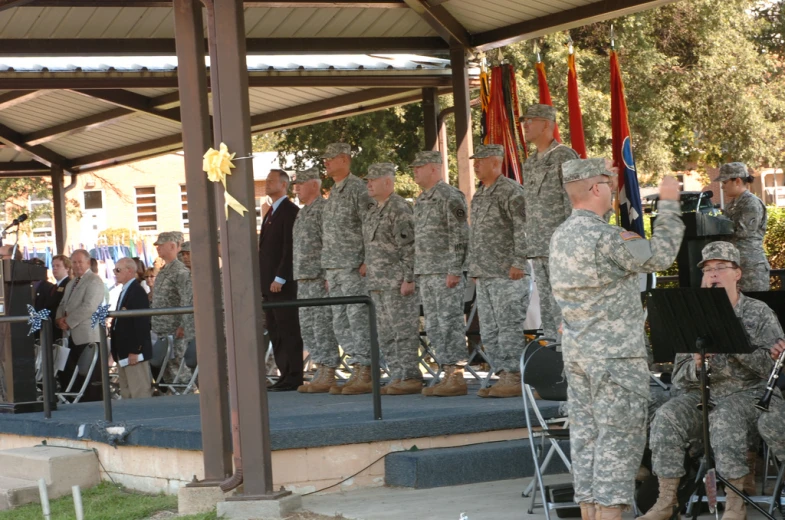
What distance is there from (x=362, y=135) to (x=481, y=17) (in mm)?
10165

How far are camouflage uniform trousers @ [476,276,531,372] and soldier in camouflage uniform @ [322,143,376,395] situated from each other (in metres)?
1.34

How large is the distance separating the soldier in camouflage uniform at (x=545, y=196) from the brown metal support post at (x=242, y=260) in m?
2.33

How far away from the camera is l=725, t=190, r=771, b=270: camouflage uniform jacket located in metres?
11.1

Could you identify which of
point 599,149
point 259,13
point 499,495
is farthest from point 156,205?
point 499,495

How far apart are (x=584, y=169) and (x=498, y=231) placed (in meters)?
3.45

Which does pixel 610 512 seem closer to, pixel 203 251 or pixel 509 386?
pixel 203 251

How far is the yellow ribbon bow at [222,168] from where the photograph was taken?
7.02 metres

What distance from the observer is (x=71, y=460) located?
861 cm

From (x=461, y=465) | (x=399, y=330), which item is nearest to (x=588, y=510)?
(x=461, y=465)

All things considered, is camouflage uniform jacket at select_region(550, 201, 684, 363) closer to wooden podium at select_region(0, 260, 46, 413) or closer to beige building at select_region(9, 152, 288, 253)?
wooden podium at select_region(0, 260, 46, 413)

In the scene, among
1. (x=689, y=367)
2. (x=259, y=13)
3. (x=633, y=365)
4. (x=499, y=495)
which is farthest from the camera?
(x=259, y=13)

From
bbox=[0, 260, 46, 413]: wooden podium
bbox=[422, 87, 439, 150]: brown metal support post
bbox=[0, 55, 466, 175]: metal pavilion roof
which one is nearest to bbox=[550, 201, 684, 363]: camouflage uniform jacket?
bbox=[0, 260, 46, 413]: wooden podium

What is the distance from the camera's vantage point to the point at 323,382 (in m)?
10.3

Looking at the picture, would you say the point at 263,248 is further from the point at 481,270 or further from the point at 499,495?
the point at 499,495
